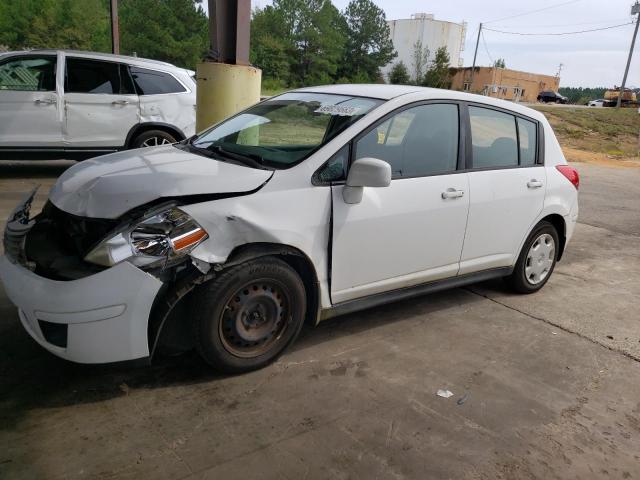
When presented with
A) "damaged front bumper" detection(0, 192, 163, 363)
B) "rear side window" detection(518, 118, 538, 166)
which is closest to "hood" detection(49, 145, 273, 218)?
"damaged front bumper" detection(0, 192, 163, 363)

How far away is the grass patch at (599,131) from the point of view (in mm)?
23328

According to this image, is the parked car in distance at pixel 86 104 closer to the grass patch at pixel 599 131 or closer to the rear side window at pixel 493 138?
the rear side window at pixel 493 138

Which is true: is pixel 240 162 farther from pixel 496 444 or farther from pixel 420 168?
pixel 496 444

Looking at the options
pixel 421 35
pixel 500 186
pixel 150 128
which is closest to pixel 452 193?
pixel 500 186

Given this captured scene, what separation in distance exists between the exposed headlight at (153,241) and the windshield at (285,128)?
726mm

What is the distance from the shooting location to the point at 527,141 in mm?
4422

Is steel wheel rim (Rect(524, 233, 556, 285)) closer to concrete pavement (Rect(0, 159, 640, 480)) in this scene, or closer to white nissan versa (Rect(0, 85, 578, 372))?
white nissan versa (Rect(0, 85, 578, 372))

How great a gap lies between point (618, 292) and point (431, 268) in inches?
94.2

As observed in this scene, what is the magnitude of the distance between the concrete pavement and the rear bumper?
33 centimetres

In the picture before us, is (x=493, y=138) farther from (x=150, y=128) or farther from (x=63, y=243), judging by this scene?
(x=150, y=128)

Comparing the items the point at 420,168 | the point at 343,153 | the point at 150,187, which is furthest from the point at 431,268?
the point at 150,187

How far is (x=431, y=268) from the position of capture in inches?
151

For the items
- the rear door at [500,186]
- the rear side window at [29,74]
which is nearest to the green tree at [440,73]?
the rear side window at [29,74]

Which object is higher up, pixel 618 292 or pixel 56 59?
pixel 56 59
